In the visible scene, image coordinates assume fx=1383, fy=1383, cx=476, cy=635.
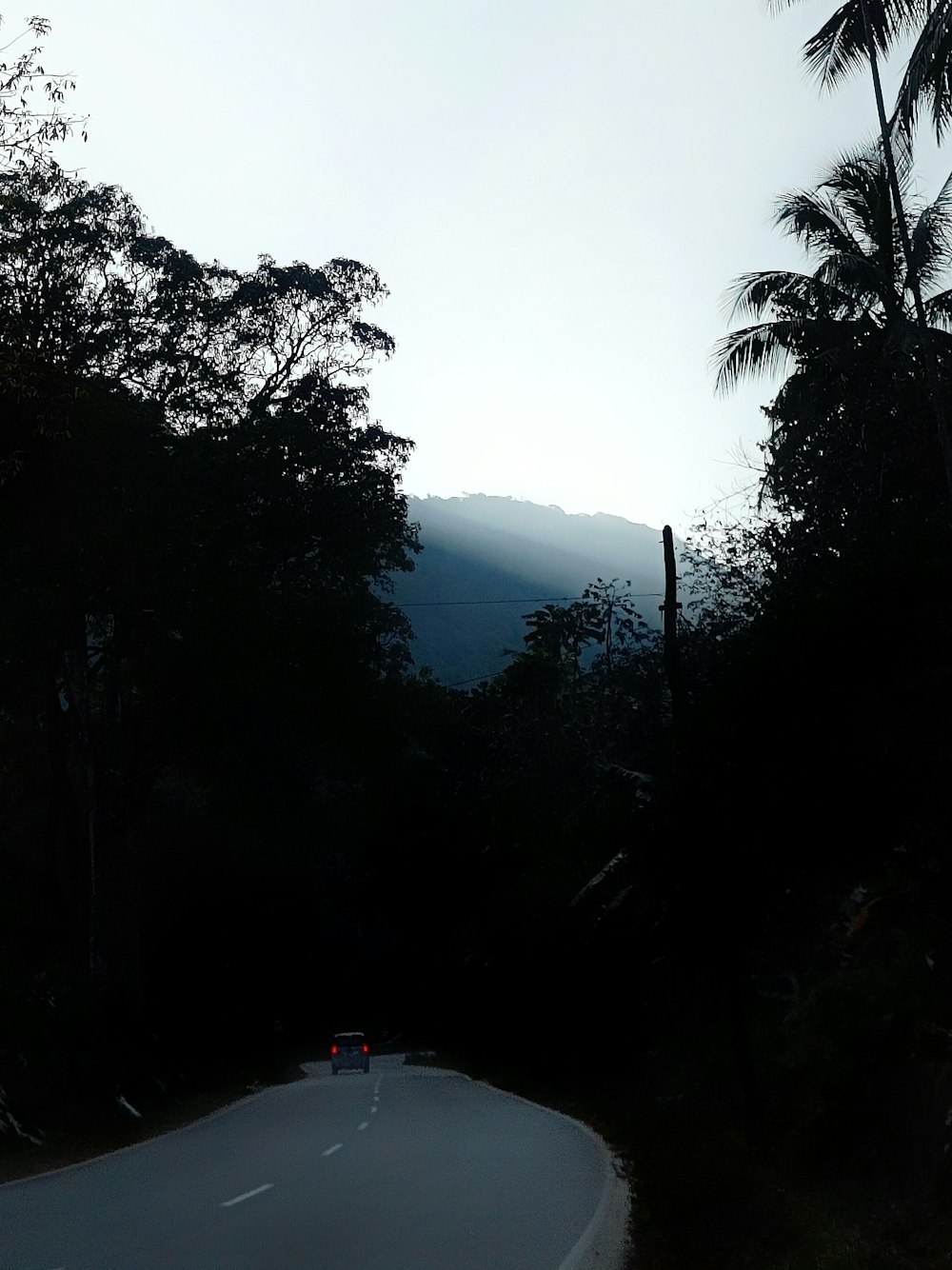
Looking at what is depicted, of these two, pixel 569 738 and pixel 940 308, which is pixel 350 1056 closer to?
pixel 569 738

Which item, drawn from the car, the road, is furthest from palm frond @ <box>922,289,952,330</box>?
the car

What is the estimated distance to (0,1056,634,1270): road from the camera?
1095 centimetres

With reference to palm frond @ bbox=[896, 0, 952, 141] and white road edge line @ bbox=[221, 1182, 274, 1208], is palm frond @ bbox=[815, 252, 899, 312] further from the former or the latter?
white road edge line @ bbox=[221, 1182, 274, 1208]

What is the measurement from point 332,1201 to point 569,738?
44538 mm

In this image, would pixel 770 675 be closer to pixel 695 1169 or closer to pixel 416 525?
pixel 695 1169

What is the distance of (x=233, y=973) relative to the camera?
60594 mm

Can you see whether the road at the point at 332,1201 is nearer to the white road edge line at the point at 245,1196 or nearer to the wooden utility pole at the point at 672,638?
the white road edge line at the point at 245,1196

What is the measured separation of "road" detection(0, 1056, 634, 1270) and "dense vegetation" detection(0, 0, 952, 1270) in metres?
1.29

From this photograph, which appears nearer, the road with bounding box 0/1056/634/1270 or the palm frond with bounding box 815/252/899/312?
the road with bounding box 0/1056/634/1270

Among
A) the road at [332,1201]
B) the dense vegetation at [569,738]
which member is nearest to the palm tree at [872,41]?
the dense vegetation at [569,738]

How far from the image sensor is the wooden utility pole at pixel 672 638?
2155 centimetres

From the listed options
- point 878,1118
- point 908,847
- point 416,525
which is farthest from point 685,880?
point 416,525

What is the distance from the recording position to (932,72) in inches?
874

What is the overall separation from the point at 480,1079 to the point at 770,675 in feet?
109
